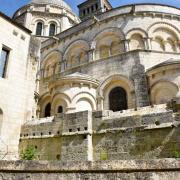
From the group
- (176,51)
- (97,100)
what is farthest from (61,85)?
(176,51)

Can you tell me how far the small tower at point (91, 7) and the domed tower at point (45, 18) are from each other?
9744mm

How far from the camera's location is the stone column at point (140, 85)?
1445 centimetres

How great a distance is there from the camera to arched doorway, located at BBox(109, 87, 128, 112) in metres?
15.5

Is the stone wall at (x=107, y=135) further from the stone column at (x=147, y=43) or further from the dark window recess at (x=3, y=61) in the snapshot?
the stone column at (x=147, y=43)

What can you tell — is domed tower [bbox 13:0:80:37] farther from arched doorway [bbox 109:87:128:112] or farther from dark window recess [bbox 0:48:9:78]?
dark window recess [bbox 0:48:9:78]

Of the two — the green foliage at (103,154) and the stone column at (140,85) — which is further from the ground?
the stone column at (140,85)

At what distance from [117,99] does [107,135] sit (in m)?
6.92

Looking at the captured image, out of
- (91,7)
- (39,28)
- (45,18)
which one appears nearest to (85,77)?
(39,28)

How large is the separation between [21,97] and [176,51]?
1325cm

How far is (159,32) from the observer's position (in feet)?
59.8

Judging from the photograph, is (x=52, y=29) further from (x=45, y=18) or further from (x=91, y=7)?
(x=91, y=7)

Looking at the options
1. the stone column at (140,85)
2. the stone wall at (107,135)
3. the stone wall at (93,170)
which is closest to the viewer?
the stone wall at (93,170)

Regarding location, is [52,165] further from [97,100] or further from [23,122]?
[97,100]

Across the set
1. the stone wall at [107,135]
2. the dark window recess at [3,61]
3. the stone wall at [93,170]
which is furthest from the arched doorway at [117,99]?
the stone wall at [93,170]
